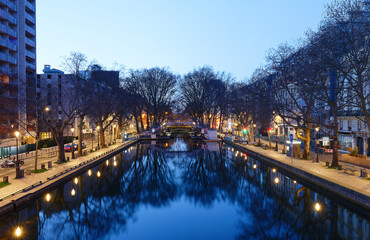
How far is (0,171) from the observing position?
25.2m

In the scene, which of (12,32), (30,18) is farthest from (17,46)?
(30,18)

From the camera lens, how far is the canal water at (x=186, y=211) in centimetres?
1415

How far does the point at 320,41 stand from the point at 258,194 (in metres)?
13.5

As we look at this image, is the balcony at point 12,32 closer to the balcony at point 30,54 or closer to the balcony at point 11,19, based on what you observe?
the balcony at point 11,19

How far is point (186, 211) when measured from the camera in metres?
18.1

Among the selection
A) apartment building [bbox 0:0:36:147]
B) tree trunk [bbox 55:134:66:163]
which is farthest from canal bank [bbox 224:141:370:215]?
apartment building [bbox 0:0:36:147]

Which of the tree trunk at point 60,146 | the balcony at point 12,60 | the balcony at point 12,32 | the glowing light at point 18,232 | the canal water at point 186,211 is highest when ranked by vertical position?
the balcony at point 12,32

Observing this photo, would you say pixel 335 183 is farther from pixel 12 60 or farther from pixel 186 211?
pixel 12 60

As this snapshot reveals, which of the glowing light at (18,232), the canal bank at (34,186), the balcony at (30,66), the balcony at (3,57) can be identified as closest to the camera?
the glowing light at (18,232)

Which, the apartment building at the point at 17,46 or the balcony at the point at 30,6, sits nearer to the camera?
the apartment building at the point at 17,46

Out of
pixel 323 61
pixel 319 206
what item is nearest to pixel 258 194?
pixel 319 206

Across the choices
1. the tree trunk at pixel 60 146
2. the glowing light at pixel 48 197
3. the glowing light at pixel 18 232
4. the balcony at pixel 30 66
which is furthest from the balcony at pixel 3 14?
the glowing light at pixel 18 232

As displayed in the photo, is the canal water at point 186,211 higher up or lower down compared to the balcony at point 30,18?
lower down

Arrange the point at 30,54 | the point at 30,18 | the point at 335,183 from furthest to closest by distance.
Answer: the point at 30,54
the point at 30,18
the point at 335,183
